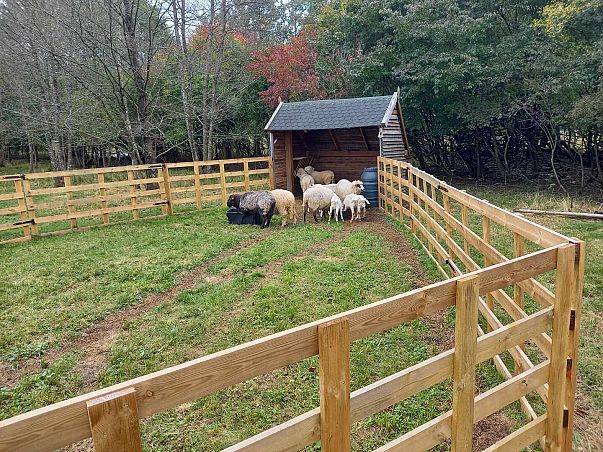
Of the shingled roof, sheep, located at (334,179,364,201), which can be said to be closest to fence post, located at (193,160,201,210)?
the shingled roof

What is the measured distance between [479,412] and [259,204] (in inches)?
294

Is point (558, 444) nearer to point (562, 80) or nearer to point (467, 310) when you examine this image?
point (467, 310)

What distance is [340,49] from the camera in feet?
56.1

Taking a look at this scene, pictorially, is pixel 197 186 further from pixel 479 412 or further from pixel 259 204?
pixel 479 412

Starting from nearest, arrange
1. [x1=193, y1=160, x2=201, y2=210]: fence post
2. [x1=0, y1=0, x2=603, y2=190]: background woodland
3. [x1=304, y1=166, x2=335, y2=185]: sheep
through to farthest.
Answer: [x1=193, y1=160, x2=201, y2=210]: fence post, [x1=0, y1=0, x2=603, y2=190]: background woodland, [x1=304, y1=166, x2=335, y2=185]: sheep

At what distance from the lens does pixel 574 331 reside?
2.48 meters

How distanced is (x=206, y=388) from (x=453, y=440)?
1.34 meters

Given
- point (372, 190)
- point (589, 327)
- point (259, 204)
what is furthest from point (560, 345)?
point (372, 190)

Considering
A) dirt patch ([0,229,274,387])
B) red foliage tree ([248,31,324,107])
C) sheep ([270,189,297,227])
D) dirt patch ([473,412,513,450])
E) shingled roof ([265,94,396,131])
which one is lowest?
dirt patch ([473,412,513,450])

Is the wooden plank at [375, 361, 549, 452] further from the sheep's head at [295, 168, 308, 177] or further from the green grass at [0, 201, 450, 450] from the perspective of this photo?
the sheep's head at [295, 168, 308, 177]

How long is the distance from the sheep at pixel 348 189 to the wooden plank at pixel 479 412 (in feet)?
26.4

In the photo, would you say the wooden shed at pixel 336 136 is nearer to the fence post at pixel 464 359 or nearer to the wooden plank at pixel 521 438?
the wooden plank at pixel 521 438

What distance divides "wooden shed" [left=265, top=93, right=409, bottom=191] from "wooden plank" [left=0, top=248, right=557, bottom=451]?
981cm

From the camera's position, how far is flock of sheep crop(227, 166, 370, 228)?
9.30m
